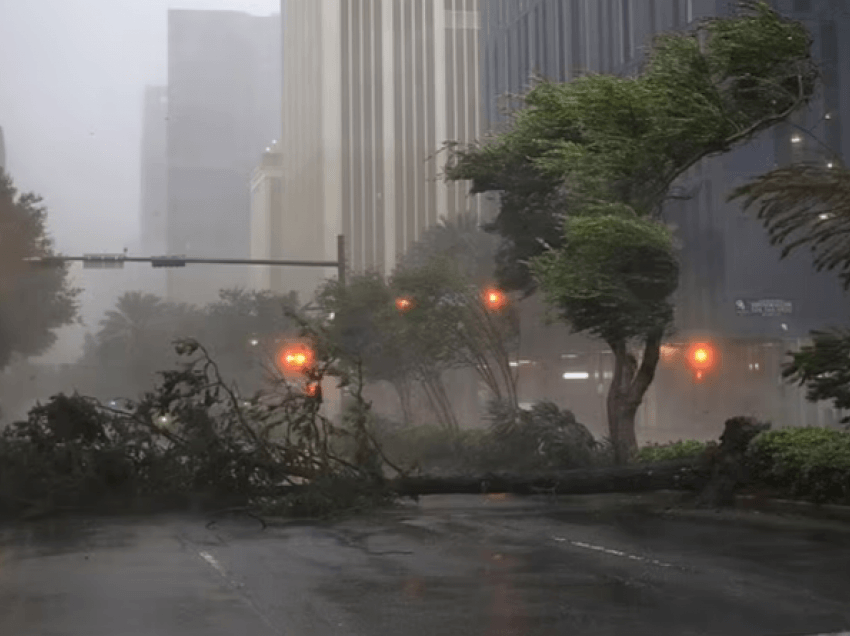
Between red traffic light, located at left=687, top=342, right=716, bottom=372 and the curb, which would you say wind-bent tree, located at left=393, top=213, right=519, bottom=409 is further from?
the curb

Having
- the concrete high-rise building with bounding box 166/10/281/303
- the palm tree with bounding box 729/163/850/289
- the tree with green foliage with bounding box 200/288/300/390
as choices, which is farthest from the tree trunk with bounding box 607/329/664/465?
the concrete high-rise building with bounding box 166/10/281/303

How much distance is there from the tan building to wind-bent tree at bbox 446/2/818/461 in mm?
30518

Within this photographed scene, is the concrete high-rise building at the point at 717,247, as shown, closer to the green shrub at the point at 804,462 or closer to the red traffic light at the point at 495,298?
the red traffic light at the point at 495,298

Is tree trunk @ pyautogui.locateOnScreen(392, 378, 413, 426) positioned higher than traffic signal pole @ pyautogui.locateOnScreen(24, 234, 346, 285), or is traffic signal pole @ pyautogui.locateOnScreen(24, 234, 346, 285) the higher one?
traffic signal pole @ pyautogui.locateOnScreen(24, 234, 346, 285)

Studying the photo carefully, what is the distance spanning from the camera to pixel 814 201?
12.7 m

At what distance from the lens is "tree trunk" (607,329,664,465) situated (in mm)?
19203

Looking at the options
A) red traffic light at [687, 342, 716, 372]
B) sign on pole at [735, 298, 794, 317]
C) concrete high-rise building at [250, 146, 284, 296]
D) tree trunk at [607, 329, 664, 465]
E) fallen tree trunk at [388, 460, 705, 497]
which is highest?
concrete high-rise building at [250, 146, 284, 296]

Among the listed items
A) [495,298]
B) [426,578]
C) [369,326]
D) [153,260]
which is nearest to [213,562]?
[426,578]

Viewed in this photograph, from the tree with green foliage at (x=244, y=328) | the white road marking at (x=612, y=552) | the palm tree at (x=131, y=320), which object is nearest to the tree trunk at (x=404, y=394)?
the tree with green foliage at (x=244, y=328)

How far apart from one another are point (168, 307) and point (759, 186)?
49146 millimetres

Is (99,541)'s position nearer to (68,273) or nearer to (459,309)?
(459,309)

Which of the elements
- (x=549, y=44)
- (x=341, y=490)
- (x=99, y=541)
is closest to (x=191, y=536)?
(x=99, y=541)

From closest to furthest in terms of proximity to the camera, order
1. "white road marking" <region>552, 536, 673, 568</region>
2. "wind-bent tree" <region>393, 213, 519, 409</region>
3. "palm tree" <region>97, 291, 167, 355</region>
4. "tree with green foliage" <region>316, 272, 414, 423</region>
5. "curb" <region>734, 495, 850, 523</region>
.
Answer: "white road marking" <region>552, 536, 673, 568</region>, "curb" <region>734, 495, 850, 523</region>, "wind-bent tree" <region>393, 213, 519, 409</region>, "tree with green foliage" <region>316, 272, 414, 423</region>, "palm tree" <region>97, 291, 167, 355</region>

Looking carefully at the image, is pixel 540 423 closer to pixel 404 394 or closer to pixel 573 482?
pixel 573 482
